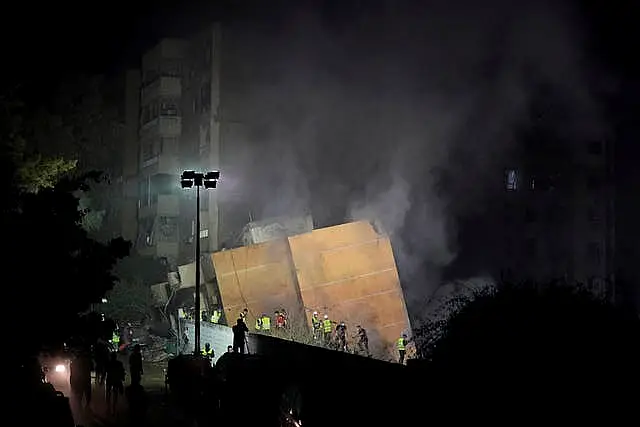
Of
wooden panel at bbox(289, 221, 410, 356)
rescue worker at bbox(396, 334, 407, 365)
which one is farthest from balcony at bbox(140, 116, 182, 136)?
rescue worker at bbox(396, 334, 407, 365)

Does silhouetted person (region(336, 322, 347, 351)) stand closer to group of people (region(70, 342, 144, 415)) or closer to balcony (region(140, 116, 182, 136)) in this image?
group of people (region(70, 342, 144, 415))

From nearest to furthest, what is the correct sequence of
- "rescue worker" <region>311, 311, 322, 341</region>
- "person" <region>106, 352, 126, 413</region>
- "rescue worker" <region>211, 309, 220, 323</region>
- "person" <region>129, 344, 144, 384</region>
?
"person" <region>129, 344, 144, 384</region> → "person" <region>106, 352, 126, 413</region> → "rescue worker" <region>311, 311, 322, 341</region> → "rescue worker" <region>211, 309, 220, 323</region>

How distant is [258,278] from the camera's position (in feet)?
101

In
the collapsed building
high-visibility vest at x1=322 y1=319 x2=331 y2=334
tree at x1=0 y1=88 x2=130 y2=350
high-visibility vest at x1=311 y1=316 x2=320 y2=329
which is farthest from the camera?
the collapsed building

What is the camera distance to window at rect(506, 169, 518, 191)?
3750 centimetres

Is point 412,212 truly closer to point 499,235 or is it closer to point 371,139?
point 371,139

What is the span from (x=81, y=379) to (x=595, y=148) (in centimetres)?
3162

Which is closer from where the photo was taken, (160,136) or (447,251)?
(447,251)

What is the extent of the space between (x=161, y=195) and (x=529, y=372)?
32656 mm

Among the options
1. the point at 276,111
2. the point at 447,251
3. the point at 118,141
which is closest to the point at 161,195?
the point at 118,141

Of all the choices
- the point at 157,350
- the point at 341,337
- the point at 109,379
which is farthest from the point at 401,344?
the point at 109,379

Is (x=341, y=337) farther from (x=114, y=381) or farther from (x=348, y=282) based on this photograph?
(x=114, y=381)

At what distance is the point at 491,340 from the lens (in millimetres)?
12984

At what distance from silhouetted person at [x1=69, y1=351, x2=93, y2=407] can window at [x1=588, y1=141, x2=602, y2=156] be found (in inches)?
1225
